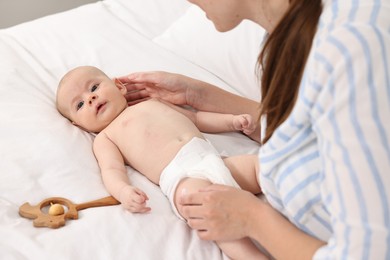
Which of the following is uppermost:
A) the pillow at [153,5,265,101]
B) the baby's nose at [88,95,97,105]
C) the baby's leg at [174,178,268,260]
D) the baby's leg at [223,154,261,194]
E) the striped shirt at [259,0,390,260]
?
the striped shirt at [259,0,390,260]

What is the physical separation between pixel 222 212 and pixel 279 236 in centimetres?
12

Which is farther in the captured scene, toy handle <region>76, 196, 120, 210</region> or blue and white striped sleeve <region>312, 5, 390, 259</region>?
toy handle <region>76, 196, 120, 210</region>

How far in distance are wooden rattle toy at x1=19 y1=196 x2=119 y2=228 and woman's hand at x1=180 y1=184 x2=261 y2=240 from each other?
0.69 feet

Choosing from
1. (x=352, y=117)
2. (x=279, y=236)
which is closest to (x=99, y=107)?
(x=279, y=236)

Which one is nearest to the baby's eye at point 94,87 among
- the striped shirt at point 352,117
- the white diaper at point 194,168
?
the white diaper at point 194,168

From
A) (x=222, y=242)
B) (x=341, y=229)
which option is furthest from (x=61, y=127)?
(x=341, y=229)

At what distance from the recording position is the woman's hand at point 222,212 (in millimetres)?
1101

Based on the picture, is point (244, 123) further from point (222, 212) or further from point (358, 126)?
point (358, 126)

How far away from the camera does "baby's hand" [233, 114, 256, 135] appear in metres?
1.52

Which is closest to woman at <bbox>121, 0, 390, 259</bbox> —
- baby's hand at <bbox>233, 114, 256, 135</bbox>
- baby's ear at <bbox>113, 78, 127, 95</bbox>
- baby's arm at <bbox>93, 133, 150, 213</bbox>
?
baby's arm at <bbox>93, 133, 150, 213</bbox>

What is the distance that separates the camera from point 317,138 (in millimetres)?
961

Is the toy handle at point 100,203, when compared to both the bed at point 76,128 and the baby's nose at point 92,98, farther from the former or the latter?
the baby's nose at point 92,98

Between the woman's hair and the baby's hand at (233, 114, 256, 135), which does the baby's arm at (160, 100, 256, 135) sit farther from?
the woman's hair

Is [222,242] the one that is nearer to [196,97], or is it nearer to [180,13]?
[196,97]
